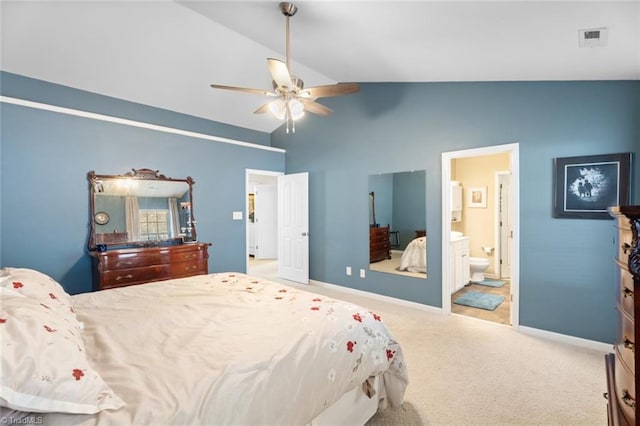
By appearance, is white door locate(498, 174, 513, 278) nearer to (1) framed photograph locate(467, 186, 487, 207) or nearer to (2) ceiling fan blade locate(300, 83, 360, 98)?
(1) framed photograph locate(467, 186, 487, 207)

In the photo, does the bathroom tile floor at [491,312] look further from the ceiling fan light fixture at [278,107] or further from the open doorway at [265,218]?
the open doorway at [265,218]

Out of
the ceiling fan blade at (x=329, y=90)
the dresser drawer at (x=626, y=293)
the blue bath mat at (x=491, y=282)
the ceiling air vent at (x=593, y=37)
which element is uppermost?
the ceiling air vent at (x=593, y=37)

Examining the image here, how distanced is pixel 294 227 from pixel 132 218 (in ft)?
8.07

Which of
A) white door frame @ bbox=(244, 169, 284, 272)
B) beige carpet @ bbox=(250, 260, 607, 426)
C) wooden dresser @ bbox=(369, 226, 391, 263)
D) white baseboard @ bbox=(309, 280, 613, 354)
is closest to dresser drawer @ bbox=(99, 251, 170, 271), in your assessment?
white door frame @ bbox=(244, 169, 284, 272)

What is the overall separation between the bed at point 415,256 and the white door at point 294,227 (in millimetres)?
1698

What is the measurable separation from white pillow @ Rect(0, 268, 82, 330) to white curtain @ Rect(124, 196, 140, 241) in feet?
7.19

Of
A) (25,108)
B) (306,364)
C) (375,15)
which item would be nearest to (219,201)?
(25,108)

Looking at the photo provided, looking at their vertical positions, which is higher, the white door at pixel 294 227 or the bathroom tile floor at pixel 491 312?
the white door at pixel 294 227

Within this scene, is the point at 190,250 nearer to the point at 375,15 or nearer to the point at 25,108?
the point at 25,108

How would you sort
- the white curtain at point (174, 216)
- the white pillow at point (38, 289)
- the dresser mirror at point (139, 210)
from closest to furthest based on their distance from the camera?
the white pillow at point (38, 289) → the dresser mirror at point (139, 210) → the white curtain at point (174, 216)

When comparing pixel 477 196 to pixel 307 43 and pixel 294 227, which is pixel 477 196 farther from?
pixel 307 43

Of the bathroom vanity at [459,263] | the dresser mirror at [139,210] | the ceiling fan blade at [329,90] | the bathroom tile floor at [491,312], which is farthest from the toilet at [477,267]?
the dresser mirror at [139,210]

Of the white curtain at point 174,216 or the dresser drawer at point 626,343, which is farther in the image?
the white curtain at point 174,216

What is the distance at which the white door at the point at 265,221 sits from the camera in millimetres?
7824
